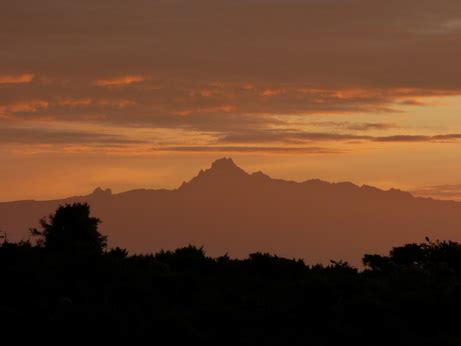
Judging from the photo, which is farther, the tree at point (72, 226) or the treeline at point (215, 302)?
the tree at point (72, 226)

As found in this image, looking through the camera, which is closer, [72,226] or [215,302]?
[215,302]

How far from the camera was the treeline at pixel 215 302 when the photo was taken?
2681 centimetres

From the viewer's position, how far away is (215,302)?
2969 centimetres

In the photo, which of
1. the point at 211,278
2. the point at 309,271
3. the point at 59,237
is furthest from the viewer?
the point at 59,237

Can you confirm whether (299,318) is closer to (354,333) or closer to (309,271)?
(354,333)

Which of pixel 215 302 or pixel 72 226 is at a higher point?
pixel 72 226

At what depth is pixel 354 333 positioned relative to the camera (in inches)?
1091

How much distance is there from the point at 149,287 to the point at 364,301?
6.49 meters

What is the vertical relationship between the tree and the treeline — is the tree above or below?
above

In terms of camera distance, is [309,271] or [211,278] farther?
[309,271]

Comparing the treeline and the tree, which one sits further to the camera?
the tree

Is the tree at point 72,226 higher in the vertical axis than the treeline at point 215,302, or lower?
higher

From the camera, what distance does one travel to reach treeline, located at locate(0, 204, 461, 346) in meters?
26.8

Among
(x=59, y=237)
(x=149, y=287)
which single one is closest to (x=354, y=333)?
(x=149, y=287)
